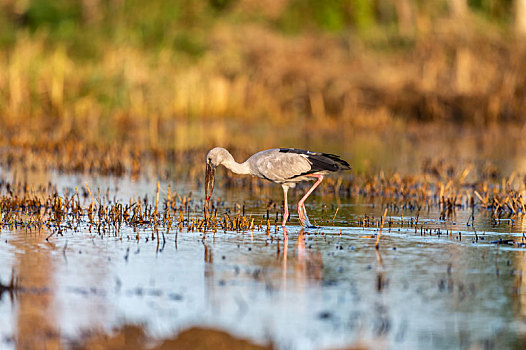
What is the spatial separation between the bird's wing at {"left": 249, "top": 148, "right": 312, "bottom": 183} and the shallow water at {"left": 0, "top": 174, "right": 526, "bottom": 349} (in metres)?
0.51

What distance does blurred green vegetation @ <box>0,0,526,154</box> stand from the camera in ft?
67.9

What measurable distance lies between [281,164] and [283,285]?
2.68 meters

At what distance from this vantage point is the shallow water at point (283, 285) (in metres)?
5.20

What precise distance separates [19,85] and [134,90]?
11.2 ft

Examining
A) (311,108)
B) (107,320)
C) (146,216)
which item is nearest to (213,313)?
(107,320)

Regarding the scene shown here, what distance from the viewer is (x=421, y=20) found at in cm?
2866

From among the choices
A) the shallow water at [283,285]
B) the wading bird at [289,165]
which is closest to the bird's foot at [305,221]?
the wading bird at [289,165]

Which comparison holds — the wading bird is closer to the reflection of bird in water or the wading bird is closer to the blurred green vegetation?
the reflection of bird in water

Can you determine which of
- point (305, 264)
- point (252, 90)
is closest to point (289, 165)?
point (305, 264)

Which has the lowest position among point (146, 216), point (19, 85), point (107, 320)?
point (107, 320)

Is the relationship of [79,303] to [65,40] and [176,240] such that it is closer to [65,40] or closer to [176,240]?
[176,240]

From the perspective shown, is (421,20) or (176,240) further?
(421,20)

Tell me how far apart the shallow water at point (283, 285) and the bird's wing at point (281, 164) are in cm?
51

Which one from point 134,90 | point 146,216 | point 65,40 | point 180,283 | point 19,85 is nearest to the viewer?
point 180,283
